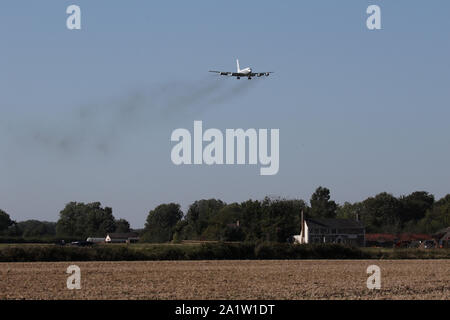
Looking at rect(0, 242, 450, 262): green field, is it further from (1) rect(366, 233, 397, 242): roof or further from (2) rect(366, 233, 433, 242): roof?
(1) rect(366, 233, 397, 242): roof

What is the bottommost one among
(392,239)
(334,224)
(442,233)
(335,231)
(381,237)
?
(392,239)

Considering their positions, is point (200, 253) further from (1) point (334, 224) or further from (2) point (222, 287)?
(1) point (334, 224)

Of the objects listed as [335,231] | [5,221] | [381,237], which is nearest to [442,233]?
[381,237]

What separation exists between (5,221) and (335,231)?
82855 mm

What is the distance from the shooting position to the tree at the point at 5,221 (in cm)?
18415

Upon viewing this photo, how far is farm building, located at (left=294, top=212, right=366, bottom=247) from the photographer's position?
533ft

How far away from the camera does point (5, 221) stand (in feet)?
617

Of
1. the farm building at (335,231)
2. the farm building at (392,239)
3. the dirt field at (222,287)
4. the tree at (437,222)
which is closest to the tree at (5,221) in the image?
the farm building at (335,231)

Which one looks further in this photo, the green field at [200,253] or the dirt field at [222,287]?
the green field at [200,253]

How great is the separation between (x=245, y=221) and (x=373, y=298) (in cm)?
11162

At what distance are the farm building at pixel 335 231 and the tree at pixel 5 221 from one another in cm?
7563

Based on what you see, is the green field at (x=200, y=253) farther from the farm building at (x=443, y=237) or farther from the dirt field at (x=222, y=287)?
the farm building at (x=443, y=237)

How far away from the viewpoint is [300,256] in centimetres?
8762
